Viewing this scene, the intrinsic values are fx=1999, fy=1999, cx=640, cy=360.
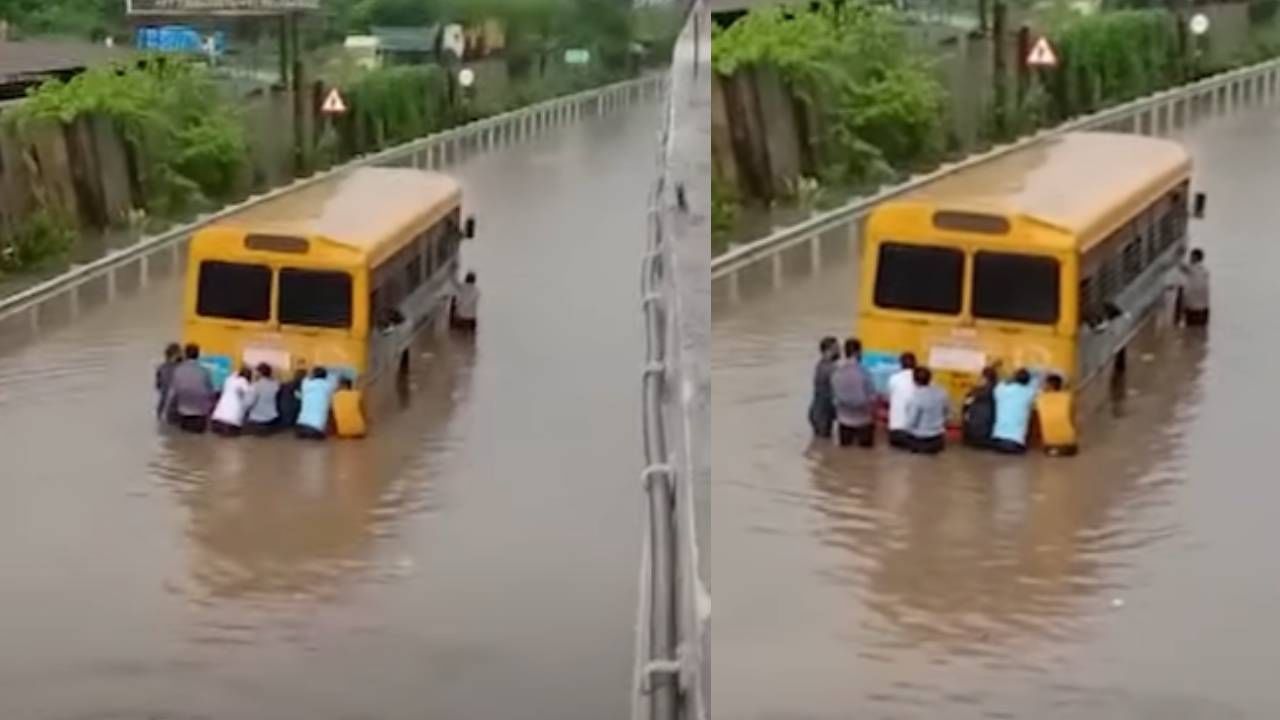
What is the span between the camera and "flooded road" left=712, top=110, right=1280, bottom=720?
1.91m

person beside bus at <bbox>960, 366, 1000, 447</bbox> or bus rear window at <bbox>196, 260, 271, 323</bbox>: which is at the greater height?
bus rear window at <bbox>196, 260, 271, 323</bbox>

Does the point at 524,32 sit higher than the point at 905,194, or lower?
higher

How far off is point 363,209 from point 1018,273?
0.79 meters

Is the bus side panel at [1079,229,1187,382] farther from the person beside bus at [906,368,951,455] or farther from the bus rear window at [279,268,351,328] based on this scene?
the bus rear window at [279,268,351,328]

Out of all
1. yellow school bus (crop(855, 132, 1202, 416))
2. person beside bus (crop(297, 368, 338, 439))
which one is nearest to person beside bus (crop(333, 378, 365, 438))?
person beside bus (crop(297, 368, 338, 439))

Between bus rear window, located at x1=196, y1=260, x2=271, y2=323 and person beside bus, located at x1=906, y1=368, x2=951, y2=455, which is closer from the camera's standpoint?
person beside bus, located at x1=906, y1=368, x2=951, y2=455

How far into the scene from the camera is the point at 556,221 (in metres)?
2.34

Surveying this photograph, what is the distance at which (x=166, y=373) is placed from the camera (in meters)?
2.26

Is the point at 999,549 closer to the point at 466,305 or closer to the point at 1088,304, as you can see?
the point at 1088,304

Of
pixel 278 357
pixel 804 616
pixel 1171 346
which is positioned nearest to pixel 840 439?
pixel 804 616

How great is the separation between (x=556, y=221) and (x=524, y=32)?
0.27m

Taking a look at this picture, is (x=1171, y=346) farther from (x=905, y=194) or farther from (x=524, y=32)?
(x=524, y=32)

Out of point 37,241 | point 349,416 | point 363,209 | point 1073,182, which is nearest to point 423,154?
point 363,209

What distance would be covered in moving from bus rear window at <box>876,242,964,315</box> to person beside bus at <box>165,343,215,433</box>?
76cm
